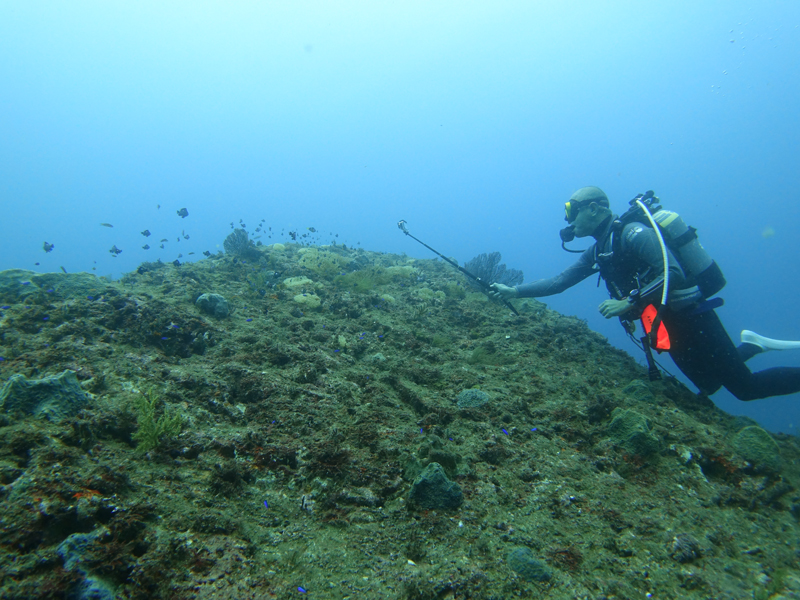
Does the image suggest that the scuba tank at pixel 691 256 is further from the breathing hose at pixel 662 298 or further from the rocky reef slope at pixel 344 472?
the rocky reef slope at pixel 344 472

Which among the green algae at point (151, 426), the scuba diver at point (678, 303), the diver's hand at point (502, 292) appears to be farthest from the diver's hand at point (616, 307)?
the green algae at point (151, 426)

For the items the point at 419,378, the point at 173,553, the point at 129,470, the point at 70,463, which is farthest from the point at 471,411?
the point at 70,463

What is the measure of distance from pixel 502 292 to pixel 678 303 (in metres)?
2.73

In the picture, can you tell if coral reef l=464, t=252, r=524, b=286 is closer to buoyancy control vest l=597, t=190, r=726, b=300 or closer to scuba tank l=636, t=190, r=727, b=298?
buoyancy control vest l=597, t=190, r=726, b=300

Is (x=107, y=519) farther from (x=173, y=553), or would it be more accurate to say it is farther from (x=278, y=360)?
(x=278, y=360)

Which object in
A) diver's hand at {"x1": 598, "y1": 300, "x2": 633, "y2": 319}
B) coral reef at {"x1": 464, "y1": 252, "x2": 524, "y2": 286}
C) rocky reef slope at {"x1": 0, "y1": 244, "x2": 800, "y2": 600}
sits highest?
coral reef at {"x1": 464, "y1": 252, "x2": 524, "y2": 286}

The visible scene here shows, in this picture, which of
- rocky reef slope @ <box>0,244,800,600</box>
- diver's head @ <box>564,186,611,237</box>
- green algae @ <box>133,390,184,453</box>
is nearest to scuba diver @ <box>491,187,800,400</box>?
diver's head @ <box>564,186,611,237</box>

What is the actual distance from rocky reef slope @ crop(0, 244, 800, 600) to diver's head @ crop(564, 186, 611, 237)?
2533 mm

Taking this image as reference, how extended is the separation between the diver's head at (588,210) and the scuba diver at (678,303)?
1.04ft

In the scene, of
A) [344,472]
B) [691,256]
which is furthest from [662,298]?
[344,472]

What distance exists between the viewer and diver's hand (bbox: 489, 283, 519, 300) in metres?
6.59

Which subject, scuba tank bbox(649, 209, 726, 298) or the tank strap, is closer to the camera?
scuba tank bbox(649, 209, 726, 298)

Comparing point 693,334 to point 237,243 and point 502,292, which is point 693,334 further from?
point 237,243

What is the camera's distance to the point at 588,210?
584 cm
